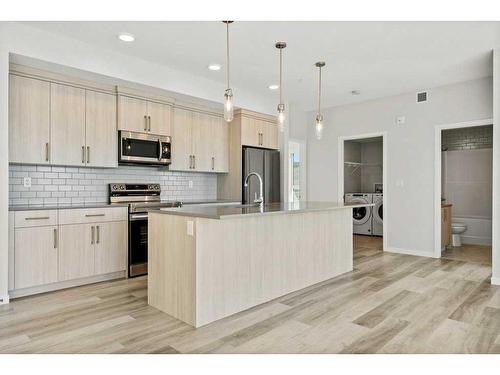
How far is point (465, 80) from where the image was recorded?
489cm

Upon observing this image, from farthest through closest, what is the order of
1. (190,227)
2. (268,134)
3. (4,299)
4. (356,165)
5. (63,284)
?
(356,165) → (268,134) → (63,284) → (4,299) → (190,227)

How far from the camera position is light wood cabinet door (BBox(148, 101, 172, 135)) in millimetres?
4461

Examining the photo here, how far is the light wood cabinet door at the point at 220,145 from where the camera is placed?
5.37m

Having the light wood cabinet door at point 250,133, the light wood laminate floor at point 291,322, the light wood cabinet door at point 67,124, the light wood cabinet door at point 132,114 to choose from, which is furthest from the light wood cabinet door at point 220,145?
the light wood laminate floor at point 291,322

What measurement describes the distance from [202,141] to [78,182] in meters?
1.82

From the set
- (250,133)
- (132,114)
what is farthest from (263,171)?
(132,114)

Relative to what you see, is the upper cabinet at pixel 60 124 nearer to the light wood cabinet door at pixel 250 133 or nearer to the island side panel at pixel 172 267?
the island side panel at pixel 172 267

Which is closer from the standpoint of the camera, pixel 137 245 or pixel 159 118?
pixel 137 245

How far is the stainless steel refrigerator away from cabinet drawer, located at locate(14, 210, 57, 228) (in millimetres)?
2707

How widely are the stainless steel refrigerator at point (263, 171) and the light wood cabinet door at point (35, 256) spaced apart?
2.76m

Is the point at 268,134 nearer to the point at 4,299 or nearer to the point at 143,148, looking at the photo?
the point at 143,148

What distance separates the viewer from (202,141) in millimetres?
5180

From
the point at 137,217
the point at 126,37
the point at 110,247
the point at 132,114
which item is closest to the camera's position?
the point at 126,37
